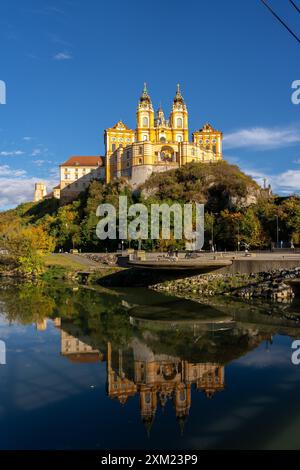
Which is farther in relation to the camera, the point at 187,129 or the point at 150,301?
the point at 187,129

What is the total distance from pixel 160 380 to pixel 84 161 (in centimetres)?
8984

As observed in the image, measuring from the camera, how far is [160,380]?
15391 millimetres

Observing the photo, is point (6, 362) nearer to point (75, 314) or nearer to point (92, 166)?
point (75, 314)

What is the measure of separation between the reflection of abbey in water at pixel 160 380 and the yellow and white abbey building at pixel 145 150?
203 feet

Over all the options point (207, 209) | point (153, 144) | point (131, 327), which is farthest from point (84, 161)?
point (131, 327)

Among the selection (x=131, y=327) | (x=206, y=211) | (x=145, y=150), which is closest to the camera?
(x=131, y=327)

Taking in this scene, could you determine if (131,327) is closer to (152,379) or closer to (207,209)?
(152,379)

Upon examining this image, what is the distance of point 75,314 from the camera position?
28234 millimetres

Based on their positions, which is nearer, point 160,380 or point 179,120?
point 160,380

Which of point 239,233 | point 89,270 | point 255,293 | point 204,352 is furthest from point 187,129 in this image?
point 204,352

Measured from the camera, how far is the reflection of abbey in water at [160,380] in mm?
13461

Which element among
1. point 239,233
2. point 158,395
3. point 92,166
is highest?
point 92,166
